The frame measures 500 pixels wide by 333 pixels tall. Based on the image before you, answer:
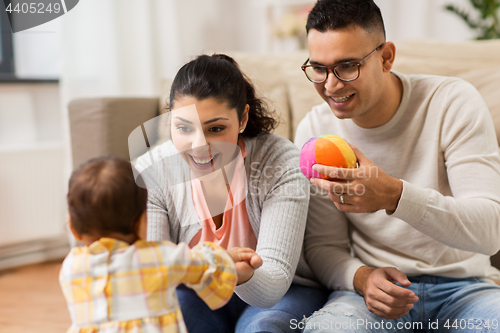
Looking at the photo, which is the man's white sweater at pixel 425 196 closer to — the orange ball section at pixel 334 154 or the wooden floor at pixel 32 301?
the orange ball section at pixel 334 154

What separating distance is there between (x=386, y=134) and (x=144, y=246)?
67cm

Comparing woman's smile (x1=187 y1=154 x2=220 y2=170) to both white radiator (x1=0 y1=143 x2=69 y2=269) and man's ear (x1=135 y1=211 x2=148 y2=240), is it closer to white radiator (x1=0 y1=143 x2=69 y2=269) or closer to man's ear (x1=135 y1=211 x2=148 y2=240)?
man's ear (x1=135 y1=211 x2=148 y2=240)

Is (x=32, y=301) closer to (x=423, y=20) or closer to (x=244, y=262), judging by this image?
(x=244, y=262)

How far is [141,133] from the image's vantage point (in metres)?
1.12

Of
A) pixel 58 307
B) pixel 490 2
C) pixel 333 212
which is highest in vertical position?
pixel 490 2

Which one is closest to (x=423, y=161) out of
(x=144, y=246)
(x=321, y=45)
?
(x=321, y=45)

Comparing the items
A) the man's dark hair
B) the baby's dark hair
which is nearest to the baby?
the baby's dark hair

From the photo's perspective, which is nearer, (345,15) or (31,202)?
(345,15)

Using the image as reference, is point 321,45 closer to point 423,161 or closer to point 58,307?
point 423,161

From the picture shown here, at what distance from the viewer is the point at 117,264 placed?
604 mm

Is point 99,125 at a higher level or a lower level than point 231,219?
higher

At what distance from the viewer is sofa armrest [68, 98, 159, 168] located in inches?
54.4

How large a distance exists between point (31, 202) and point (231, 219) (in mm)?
1559

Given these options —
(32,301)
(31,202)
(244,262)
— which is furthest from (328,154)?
(31,202)
